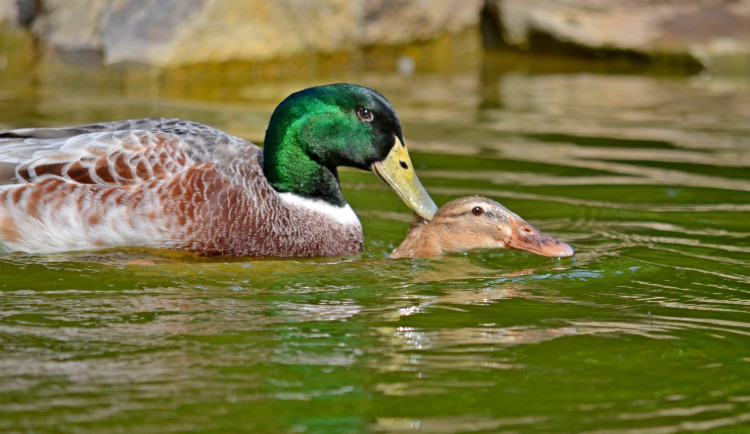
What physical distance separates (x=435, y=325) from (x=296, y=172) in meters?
2.07

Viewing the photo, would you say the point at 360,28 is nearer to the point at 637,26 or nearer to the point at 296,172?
the point at 637,26

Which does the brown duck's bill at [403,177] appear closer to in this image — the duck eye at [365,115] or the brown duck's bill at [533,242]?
the duck eye at [365,115]

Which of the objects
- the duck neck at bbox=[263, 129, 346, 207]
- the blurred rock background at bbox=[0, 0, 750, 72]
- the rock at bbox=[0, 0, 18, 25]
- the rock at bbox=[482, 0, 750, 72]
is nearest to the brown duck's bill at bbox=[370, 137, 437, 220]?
the duck neck at bbox=[263, 129, 346, 207]

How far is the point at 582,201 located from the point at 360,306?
3073 mm

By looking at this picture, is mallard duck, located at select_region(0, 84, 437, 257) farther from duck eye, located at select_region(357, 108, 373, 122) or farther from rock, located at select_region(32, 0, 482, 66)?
rock, located at select_region(32, 0, 482, 66)

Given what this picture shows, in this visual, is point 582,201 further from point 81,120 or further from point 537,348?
point 81,120

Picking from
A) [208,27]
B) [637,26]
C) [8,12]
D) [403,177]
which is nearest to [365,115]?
[403,177]

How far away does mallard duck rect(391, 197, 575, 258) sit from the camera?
6102mm

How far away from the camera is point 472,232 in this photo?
619cm

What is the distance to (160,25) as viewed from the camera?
12.1 m

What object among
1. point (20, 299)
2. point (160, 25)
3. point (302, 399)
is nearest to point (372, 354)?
point (302, 399)

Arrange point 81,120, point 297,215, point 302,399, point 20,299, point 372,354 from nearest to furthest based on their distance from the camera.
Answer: point 302,399 < point 372,354 < point 20,299 < point 297,215 < point 81,120

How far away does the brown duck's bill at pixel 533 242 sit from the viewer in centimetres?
596

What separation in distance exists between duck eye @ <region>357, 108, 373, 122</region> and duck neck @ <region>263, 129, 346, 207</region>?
→ 41 centimetres
